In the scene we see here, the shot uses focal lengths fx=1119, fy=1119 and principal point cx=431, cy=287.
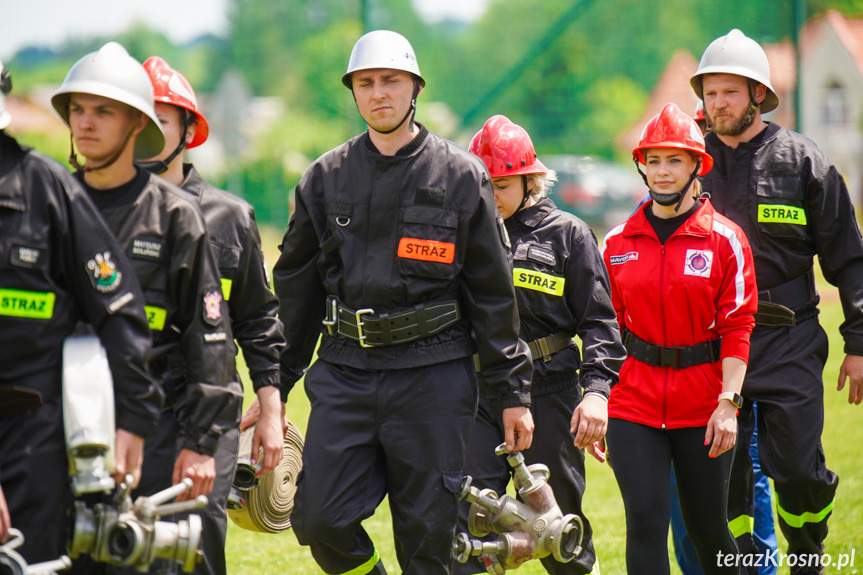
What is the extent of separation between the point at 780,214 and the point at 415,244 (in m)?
2.40

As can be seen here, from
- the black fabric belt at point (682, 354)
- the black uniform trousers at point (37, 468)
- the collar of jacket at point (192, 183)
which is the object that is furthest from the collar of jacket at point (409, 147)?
the black uniform trousers at point (37, 468)

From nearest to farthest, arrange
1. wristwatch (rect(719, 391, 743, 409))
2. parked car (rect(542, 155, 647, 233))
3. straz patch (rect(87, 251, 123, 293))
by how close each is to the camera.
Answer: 1. straz patch (rect(87, 251, 123, 293))
2. wristwatch (rect(719, 391, 743, 409))
3. parked car (rect(542, 155, 647, 233))

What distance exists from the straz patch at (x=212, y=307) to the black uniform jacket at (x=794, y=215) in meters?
3.22

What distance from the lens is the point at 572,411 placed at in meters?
5.71

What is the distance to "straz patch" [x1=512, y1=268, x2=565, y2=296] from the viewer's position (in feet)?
18.6

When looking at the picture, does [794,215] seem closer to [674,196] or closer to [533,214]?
[674,196]

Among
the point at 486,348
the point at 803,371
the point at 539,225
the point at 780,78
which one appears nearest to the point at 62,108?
the point at 486,348

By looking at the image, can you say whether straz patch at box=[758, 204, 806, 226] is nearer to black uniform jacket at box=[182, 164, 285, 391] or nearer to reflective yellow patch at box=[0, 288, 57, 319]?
black uniform jacket at box=[182, 164, 285, 391]

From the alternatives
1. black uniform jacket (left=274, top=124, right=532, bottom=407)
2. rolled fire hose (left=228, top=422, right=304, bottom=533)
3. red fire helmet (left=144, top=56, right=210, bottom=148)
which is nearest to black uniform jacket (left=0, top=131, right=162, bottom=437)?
black uniform jacket (left=274, top=124, right=532, bottom=407)

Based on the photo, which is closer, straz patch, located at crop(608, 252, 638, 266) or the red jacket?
the red jacket

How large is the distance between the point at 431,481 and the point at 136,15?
89.0 meters

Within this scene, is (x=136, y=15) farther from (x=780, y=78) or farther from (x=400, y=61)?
(x=400, y=61)

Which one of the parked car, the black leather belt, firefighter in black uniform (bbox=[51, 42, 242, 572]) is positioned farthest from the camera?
the parked car

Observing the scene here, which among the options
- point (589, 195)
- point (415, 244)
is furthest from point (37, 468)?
point (589, 195)
